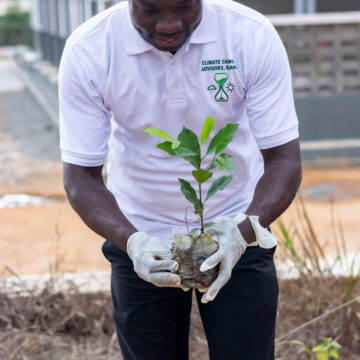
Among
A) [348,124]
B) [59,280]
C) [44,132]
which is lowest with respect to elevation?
[44,132]

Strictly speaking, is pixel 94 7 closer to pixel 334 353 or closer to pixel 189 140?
pixel 334 353

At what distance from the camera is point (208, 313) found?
2.66m

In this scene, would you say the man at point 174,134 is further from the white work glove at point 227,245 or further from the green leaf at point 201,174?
the green leaf at point 201,174

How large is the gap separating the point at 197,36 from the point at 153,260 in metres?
0.69

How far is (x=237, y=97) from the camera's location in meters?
2.51

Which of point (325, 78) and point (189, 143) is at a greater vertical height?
point (189, 143)

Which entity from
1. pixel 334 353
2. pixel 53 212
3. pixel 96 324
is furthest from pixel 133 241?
pixel 53 212

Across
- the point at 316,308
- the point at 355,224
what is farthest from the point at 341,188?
the point at 316,308

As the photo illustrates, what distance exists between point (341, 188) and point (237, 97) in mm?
5581

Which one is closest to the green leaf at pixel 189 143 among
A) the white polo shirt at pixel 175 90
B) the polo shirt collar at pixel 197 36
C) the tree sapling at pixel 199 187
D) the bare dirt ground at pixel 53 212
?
the tree sapling at pixel 199 187

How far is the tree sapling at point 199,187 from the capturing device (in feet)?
7.41

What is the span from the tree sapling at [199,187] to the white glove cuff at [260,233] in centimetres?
11

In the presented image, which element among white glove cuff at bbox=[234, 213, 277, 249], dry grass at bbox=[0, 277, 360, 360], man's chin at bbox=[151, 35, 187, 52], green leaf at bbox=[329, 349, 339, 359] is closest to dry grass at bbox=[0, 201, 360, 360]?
dry grass at bbox=[0, 277, 360, 360]

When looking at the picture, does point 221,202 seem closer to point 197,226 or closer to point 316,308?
point 197,226
